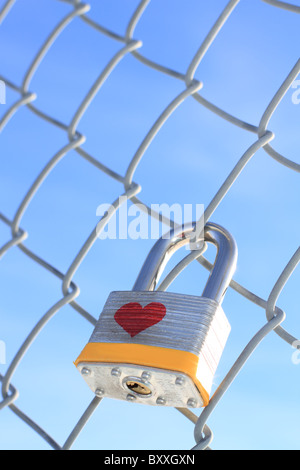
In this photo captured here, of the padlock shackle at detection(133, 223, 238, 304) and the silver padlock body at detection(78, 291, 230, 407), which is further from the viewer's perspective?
the padlock shackle at detection(133, 223, 238, 304)

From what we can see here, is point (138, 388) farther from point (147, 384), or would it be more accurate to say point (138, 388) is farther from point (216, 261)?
point (216, 261)

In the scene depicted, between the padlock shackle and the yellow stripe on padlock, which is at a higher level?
the padlock shackle

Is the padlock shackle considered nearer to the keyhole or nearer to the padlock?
the padlock

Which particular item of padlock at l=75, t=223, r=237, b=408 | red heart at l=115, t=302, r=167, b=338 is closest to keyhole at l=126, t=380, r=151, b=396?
padlock at l=75, t=223, r=237, b=408

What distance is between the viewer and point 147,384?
1292 millimetres

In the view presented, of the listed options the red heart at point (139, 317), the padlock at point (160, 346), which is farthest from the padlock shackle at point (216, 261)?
the red heart at point (139, 317)

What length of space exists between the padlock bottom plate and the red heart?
7 centimetres

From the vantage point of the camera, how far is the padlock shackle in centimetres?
137

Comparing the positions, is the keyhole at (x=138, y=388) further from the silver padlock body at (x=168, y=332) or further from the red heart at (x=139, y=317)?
the red heart at (x=139, y=317)

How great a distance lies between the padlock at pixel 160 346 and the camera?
1264 millimetres

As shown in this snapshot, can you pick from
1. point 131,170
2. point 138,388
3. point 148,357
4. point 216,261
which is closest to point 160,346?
point 148,357

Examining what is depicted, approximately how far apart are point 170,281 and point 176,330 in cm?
26

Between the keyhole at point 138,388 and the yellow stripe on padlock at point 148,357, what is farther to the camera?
the keyhole at point 138,388

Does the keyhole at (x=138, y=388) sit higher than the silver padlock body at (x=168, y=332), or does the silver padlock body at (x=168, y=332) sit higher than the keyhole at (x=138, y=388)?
the silver padlock body at (x=168, y=332)
